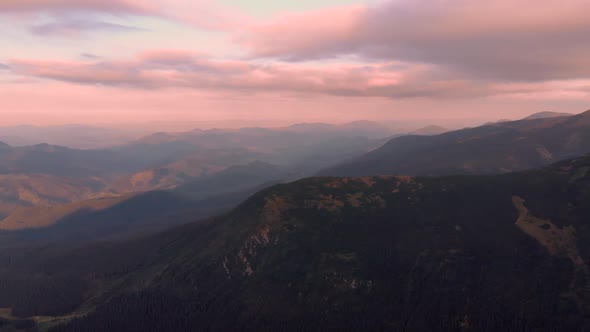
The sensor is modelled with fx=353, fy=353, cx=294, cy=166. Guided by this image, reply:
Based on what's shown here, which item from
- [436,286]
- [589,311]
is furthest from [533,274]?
[436,286]

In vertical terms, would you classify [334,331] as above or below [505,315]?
below

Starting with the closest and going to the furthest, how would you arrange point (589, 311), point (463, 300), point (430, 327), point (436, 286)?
point (589, 311)
point (430, 327)
point (463, 300)
point (436, 286)

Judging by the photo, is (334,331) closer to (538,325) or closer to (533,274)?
(538,325)

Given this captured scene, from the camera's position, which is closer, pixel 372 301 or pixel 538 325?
pixel 538 325

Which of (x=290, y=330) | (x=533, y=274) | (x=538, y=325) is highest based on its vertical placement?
(x=533, y=274)

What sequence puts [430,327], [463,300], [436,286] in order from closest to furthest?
[430,327], [463,300], [436,286]

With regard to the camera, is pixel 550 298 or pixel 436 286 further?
pixel 436 286

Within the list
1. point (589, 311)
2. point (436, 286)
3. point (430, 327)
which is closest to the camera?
point (589, 311)

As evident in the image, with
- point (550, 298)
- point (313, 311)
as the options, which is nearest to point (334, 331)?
point (313, 311)

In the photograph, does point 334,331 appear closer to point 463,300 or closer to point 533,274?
point 463,300
